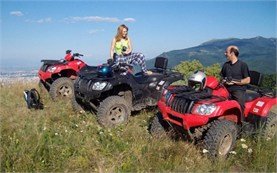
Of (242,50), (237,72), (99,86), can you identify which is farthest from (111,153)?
(242,50)

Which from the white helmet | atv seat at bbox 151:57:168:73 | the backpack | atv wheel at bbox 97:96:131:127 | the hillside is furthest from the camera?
the hillside

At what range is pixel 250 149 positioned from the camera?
553 centimetres

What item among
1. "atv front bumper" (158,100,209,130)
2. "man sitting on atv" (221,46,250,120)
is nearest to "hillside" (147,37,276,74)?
"man sitting on atv" (221,46,250,120)

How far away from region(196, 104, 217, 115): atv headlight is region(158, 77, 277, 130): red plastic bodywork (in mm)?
44

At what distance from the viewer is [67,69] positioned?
10164mm

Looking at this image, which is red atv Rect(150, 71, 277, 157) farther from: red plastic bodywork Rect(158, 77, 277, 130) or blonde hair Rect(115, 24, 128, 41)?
blonde hair Rect(115, 24, 128, 41)

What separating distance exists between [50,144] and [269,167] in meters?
3.27

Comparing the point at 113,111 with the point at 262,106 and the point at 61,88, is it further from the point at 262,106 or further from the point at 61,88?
the point at 262,106

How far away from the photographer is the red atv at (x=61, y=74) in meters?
9.59

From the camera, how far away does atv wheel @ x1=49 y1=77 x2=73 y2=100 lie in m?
9.48

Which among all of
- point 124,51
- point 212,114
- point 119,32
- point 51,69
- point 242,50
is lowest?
point 242,50

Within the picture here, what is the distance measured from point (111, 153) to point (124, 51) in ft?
15.1

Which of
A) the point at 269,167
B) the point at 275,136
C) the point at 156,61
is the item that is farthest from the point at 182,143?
the point at 156,61

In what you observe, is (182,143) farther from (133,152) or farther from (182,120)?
(133,152)
